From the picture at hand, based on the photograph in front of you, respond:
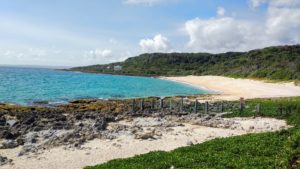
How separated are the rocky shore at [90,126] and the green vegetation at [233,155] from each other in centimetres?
617

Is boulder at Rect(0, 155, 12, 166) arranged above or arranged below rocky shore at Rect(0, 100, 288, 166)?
below

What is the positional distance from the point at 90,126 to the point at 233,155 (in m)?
17.3

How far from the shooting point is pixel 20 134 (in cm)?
3083

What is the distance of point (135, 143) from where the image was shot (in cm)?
2730

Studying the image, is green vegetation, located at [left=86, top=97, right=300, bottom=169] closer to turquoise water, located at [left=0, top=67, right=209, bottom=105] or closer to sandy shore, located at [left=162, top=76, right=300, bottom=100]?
turquoise water, located at [left=0, top=67, right=209, bottom=105]

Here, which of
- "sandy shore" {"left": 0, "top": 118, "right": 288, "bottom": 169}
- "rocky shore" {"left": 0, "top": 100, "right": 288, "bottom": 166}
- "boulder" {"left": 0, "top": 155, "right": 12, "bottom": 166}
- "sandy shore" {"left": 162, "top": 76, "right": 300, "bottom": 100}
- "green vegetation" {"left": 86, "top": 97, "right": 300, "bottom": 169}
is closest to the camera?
"green vegetation" {"left": 86, "top": 97, "right": 300, "bottom": 169}

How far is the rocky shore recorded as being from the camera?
27.4 m

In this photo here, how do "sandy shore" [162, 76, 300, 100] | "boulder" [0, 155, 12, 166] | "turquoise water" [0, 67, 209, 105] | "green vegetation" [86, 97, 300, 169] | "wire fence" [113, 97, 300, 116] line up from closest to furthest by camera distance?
"green vegetation" [86, 97, 300, 169] < "boulder" [0, 155, 12, 166] < "wire fence" [113, 97, 300, 116] < "turquoise water" [0, 67, 209, 105] < "sandy shore" [162, 76, 300, 100]

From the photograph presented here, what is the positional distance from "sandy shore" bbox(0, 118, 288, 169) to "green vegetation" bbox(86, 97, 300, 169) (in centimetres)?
415

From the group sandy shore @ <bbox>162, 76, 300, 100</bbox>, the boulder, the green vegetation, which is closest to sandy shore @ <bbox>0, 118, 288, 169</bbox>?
the boulder

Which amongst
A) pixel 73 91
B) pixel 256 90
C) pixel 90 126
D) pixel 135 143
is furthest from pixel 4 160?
pixel 256 90

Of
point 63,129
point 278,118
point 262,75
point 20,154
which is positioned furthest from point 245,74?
point 20,154

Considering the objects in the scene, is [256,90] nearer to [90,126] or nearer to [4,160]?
[90,126]

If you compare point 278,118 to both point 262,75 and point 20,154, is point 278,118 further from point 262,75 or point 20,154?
point 262,75
